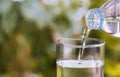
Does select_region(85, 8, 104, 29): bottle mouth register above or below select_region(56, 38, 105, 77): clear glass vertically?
above

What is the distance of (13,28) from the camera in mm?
1070

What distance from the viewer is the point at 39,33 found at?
42.2 inches

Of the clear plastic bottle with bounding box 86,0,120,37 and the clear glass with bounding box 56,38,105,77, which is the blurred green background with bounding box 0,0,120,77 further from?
the clear glass with bounding box 56,38,105,77

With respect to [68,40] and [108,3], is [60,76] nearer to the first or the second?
[68,40]

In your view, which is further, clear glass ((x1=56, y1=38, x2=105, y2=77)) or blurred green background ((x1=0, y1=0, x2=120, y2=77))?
blurred green background ((x1=0, y1=0, x2=120, y2=77))

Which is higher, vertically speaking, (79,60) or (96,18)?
(96,18)

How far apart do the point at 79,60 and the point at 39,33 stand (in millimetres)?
198

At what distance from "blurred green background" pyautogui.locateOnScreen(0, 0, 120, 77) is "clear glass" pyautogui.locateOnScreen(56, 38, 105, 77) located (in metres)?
0.13

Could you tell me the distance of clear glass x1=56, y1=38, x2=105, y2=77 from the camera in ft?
2.97

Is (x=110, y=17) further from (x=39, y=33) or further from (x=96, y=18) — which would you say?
(x=39, y=33)

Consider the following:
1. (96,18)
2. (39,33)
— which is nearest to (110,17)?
(96,18)

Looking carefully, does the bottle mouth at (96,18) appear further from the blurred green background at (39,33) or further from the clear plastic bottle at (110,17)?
the blurred green background at (39,33)

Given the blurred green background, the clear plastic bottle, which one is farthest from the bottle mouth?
the blurred green background

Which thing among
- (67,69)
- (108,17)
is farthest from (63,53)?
(108,17)
